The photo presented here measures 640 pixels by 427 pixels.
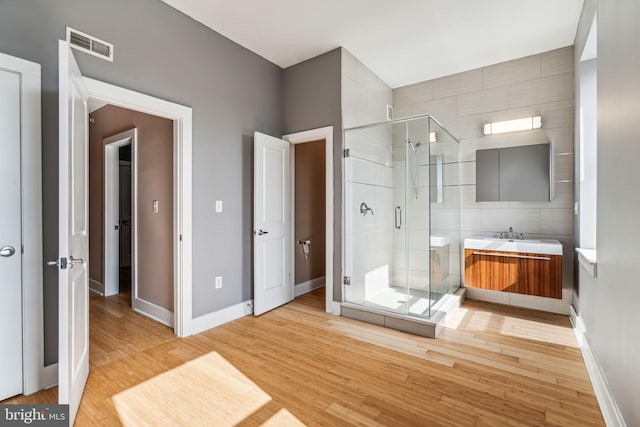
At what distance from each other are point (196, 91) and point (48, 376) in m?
2.43

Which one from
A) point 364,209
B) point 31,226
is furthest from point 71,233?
point 364,209

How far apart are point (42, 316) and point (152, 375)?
781mm

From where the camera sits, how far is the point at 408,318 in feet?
9.38

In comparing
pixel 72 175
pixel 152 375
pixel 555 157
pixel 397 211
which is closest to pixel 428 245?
pixel 397 211

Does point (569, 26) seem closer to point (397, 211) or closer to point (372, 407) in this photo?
point (397, 211)

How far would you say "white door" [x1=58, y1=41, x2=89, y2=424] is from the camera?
5.03 ft

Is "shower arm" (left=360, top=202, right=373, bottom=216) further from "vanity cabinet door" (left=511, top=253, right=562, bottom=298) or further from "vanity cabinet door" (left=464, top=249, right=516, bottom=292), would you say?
"vanity cabinet door" (left=511, top=253, right=562, bottom=298)

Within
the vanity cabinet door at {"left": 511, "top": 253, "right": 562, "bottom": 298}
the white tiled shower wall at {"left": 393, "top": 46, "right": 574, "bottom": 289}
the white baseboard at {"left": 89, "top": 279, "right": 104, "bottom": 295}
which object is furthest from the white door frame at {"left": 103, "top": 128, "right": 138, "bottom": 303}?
the vanity cabinet door at {"left": 511, "top": 253, "right": 562, "bottom": 298}

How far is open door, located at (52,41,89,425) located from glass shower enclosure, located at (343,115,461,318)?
2.28m

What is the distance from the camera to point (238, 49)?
326 cm

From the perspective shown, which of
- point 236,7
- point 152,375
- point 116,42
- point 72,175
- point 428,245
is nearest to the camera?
point 72,175

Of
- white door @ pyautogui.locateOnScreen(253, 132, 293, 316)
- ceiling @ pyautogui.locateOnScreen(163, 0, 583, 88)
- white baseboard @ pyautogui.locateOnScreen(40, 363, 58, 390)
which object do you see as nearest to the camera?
white baseboard @ pyautogui.locateOnScreen(40, 363, 58, 390)

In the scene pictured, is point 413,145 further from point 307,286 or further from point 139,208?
point 139,208

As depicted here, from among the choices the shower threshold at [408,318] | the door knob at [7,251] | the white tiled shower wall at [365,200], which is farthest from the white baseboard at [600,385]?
the door knob at [7,251]
